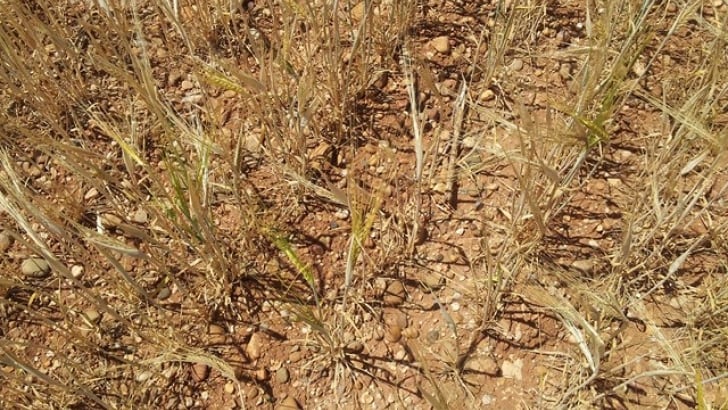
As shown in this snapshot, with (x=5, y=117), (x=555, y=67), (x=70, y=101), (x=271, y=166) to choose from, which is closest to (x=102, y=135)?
(x=70, y=101)

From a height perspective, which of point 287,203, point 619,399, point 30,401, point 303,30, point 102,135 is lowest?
point 619,399

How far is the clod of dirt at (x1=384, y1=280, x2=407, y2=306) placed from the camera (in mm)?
1207

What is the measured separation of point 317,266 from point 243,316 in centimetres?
18

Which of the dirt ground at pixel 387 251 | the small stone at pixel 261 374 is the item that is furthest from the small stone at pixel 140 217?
the small stone at pixel 261 374

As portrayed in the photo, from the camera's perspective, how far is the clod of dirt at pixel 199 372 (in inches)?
45.4

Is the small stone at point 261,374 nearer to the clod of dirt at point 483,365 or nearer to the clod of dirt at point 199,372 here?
the clod of dirt at point 199,372

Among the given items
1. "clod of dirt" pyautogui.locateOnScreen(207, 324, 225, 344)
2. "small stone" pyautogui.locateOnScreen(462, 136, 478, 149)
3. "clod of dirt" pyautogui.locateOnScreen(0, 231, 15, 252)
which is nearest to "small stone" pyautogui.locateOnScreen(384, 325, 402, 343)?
"clod of dirt" pyautogui.locateOnScreen(207, 324, 225, 344)

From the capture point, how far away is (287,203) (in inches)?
50.8

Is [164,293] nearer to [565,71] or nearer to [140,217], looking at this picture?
[140,217]

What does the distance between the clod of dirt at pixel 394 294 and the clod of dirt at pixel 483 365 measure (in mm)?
181

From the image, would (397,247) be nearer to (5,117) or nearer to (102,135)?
(102,135)

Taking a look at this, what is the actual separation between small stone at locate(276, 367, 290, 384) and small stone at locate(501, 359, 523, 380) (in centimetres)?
41

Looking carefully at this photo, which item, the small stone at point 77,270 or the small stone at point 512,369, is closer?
the small stone at point 512,369

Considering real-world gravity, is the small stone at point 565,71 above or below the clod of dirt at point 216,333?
above
